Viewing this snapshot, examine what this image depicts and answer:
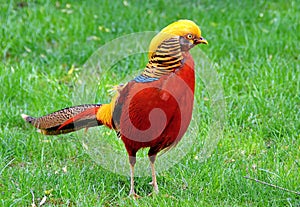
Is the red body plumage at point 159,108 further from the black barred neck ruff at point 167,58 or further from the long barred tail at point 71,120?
the long barred tail at point 71,120

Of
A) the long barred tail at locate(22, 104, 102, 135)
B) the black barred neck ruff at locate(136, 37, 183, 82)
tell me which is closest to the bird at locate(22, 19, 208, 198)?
the black barred neck ruff at locate(136, 37, 183, 82)

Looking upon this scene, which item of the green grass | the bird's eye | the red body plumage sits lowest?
the green grass

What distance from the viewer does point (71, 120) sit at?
425 cm

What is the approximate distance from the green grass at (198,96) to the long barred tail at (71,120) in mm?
301

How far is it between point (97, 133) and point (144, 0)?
279cm

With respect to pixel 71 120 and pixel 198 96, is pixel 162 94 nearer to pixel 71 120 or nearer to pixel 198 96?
pixel 71 120

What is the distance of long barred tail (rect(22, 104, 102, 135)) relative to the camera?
13.8 ft

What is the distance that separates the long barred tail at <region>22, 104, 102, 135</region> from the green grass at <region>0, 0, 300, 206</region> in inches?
11.8

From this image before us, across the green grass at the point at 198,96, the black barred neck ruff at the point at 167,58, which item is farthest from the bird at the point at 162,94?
the green grass at the point at 198,96

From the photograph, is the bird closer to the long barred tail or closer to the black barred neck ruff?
the black barred neck ruff

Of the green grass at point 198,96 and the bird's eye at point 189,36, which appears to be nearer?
the bird's eye at point 189,36

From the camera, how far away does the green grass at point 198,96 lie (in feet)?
13.7

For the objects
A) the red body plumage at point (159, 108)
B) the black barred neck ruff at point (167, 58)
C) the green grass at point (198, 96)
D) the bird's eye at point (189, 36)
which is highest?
the bird's eye at point (189, 36)

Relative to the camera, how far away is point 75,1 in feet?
24.2
